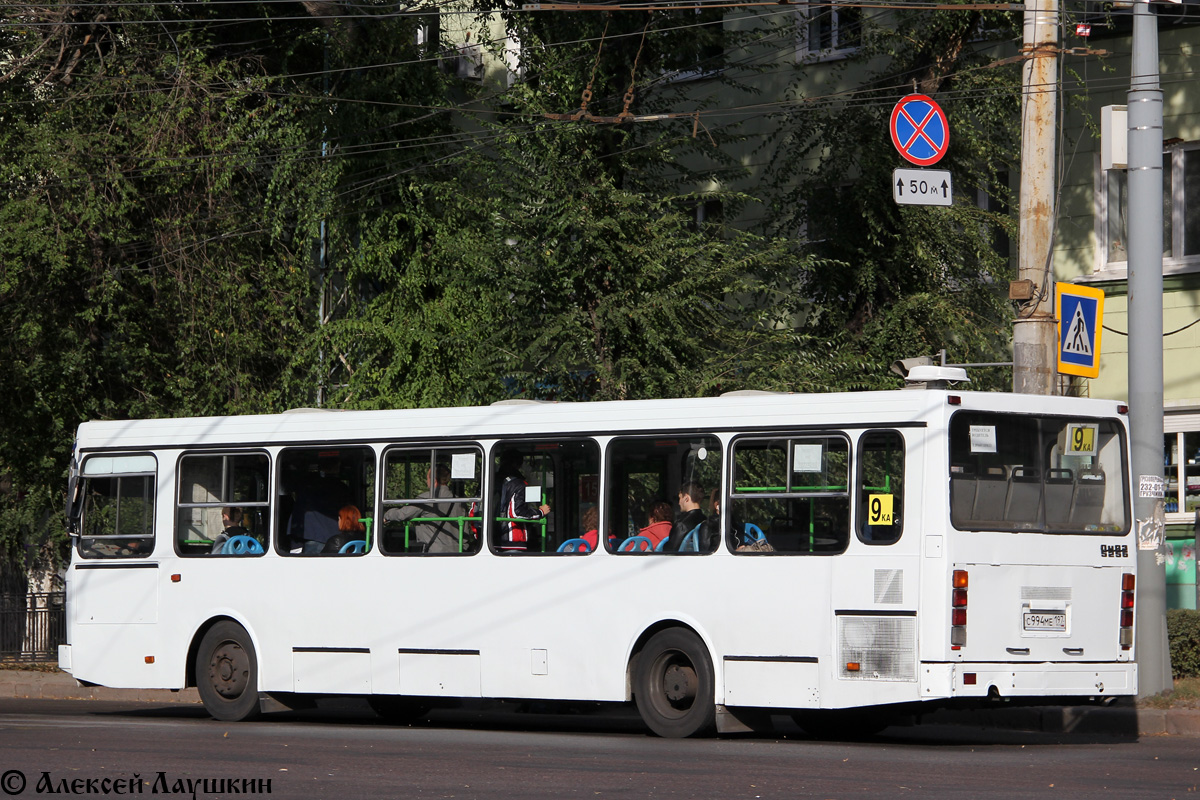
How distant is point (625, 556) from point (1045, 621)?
3.20 m

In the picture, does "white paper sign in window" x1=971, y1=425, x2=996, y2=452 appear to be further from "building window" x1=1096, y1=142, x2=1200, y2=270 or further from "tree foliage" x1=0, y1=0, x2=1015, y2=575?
"building window" x1=1096, y1=142, x2=1200, y2=270

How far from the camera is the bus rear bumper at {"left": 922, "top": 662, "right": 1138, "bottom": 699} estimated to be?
11.8 metres

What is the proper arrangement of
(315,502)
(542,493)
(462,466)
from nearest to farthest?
(542,493), (462,466), (315,502)

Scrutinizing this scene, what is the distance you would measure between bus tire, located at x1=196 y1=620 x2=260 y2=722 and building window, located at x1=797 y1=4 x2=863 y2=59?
12.7 meters

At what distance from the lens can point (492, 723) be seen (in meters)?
15.8

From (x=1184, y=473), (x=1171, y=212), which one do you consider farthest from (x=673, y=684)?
(x=1171, y=212)

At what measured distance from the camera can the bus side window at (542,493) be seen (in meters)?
13.8

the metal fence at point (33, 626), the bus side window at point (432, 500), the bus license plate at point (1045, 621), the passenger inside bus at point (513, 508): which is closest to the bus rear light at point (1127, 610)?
the bus license plate at point (1045, 621)

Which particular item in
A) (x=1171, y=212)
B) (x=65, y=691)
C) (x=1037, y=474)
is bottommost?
(x=65, y=691)

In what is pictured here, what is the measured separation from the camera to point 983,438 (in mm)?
12344

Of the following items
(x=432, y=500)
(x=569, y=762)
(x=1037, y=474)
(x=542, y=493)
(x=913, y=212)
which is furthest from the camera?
(x=913, y=212)

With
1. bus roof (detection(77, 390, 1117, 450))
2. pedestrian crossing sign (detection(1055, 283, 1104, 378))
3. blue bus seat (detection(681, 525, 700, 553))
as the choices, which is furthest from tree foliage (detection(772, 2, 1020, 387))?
blue bus seat (detection(681, 525, 700, 553))

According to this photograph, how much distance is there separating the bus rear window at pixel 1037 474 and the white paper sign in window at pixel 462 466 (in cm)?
414

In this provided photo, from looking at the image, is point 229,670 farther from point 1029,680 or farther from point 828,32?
point 828,32
